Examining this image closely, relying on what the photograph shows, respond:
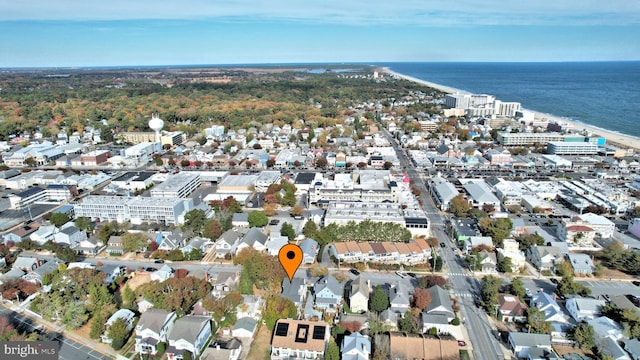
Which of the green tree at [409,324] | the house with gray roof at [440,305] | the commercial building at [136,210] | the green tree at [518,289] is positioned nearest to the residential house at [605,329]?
the green tree at [518,289]

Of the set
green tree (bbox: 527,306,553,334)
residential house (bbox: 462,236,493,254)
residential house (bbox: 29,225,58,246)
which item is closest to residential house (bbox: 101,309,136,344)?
residential house (bbox: 29,225,58,246)

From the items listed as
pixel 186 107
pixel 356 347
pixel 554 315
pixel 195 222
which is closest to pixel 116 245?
pixel 195 222

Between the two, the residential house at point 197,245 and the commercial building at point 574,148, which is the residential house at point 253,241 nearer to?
the residential house at point 197,245

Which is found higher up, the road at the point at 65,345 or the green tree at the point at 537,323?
the green tree at the point at 537,323

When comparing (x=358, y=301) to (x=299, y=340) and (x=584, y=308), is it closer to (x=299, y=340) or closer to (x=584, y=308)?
(x=299, y=340)

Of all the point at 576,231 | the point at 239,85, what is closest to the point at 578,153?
the point at 576,231

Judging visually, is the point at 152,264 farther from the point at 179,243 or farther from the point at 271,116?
the point at 271,116
